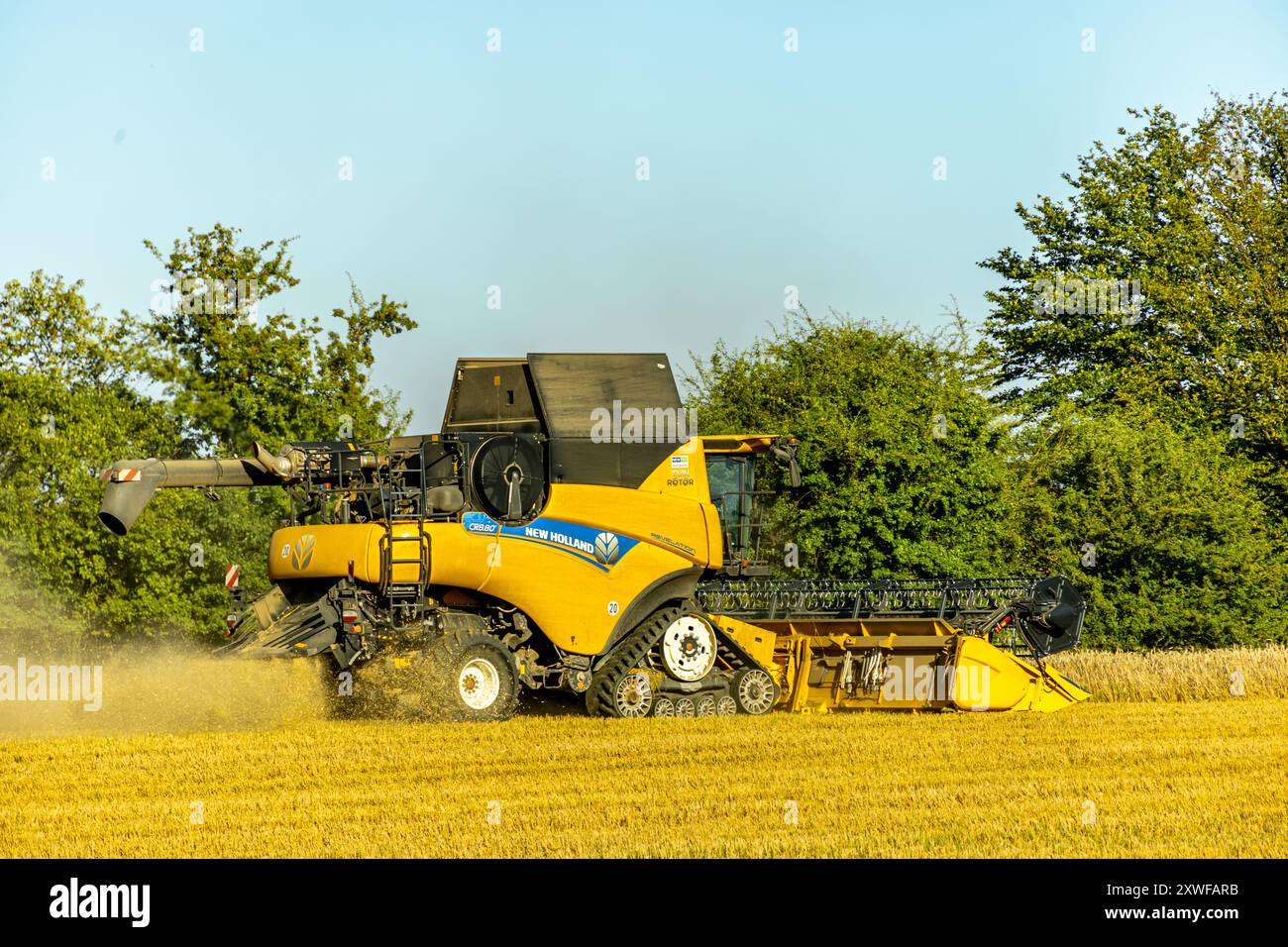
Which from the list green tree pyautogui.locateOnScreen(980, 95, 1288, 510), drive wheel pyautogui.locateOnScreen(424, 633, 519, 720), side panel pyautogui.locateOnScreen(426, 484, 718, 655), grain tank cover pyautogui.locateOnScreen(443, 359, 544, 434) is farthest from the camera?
green tree pyautogui.locateOnScreen(980, 95, 1288, 510)

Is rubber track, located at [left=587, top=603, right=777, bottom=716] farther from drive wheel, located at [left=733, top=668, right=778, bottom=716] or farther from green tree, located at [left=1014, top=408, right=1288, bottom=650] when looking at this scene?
green tree, located at [left=1014, top=408, right=1288, bottom=650]

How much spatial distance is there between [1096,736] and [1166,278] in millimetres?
25959

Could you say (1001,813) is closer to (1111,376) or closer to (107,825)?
(107,825)

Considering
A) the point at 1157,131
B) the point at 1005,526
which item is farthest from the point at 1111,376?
the point at 1005,526

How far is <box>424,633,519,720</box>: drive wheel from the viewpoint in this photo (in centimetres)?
1667

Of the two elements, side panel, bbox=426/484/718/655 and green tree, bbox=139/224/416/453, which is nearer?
side panel, bbox=426/484/718/655

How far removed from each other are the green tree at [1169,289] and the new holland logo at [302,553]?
22903 mm

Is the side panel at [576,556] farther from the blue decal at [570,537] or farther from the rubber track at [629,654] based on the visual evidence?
the rubber track at [629,654]

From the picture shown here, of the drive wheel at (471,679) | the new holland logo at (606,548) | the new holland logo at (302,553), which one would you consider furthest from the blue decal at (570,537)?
the new holland logo at (302,553)

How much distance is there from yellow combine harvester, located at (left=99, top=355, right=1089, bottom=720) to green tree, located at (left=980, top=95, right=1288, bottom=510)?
1778cm

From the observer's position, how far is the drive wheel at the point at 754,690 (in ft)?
61.3

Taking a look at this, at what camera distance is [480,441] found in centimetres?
1703

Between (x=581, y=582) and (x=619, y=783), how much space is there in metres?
4.95

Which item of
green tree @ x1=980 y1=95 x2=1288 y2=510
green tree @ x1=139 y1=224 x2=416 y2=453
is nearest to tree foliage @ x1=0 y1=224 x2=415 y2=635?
green tree @ x1=139 y1=224 x2=416 y2=453
